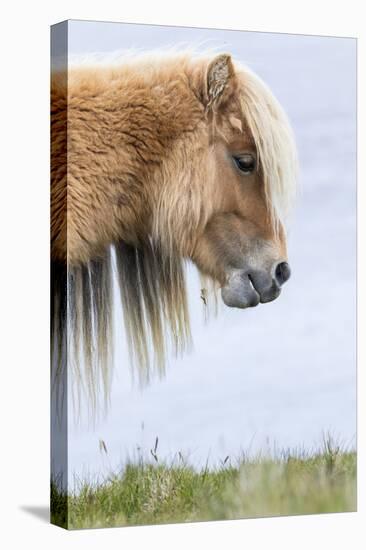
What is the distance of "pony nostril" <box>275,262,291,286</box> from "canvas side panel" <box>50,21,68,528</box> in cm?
120

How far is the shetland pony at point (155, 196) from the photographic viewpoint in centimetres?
862

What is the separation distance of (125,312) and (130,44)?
138 cm

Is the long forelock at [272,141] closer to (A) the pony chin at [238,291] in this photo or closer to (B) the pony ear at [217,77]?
(B) the pony ear at [217,77]

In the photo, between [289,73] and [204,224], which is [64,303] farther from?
[289,73]

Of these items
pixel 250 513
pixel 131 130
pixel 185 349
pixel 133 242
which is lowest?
pixel 250 513

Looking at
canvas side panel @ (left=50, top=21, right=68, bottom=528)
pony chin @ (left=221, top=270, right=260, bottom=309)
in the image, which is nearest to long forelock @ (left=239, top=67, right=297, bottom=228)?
pony chin @ (left=221, top=270, right=260, bottom=309)

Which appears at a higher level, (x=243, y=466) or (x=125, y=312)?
(x=125, y=312)

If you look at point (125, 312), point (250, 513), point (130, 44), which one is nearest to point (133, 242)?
point (125, 312)

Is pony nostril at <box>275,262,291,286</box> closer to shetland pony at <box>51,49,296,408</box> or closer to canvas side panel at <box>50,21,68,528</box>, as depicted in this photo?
shetland pony at <box>51,49,296,408</box>

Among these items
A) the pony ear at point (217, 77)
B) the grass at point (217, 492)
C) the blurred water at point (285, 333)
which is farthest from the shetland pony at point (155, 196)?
the grass at point (217, 492)

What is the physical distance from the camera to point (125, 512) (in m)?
8.73

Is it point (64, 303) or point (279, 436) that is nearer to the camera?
point (64, 303)

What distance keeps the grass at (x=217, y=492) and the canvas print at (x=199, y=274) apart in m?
0.01

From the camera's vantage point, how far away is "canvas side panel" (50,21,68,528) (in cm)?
862
